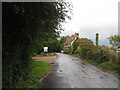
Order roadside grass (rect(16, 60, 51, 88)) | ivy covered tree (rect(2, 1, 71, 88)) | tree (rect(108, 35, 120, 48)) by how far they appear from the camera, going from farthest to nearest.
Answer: tree (rect(108, 35, 120, 48)) < roadside grass (rect(16, 60, 51, 88)) < ivy covered tree (rect(2, 1, 71, 88))

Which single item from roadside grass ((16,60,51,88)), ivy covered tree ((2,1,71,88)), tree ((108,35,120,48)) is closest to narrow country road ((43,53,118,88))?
roadside grass ((16,60,51,88))

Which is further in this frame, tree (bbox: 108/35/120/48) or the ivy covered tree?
tree (bbox: 108/35/120/48)

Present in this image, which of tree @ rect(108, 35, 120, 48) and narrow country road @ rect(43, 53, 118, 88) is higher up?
tree @ rect(108, 35, 120, 48)

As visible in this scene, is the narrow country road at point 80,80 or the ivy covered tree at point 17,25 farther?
the narrow country road at point 80,80

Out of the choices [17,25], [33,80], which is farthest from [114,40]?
[17,25]

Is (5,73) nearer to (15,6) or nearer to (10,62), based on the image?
(10,62)

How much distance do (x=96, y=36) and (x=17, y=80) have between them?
196 feet

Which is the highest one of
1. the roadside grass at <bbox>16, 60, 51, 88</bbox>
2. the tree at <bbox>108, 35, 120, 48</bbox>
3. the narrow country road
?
the tree at <bbox>108, 35, 120, 48</bbox>

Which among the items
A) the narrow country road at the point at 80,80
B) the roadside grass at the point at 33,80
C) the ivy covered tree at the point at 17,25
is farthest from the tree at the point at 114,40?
the ivy covered tree at the point at 17,25

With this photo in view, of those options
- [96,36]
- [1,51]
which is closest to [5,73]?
[1,51]

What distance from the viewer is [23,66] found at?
36.4 ft

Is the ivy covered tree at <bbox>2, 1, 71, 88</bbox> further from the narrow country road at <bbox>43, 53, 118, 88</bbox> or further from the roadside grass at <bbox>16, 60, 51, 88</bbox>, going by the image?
the narrow country road at <bbox>43, 53, 118, 88</bbox>

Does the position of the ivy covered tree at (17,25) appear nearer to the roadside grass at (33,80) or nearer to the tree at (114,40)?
the roadside grass at (33,80)

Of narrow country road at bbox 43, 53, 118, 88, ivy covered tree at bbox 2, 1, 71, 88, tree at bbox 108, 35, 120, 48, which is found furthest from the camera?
tree at bbox 108, 35, 120, 48
